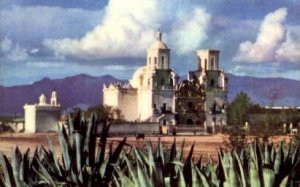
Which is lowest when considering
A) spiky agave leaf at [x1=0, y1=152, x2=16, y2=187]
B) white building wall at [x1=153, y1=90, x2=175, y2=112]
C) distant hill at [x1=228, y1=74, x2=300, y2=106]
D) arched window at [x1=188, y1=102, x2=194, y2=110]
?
spiky agave leaf at [x1=0, y1=152, x2=16, y2=187]

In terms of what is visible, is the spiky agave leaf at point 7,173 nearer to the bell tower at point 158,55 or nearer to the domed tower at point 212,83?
the bell tower at point 158,55

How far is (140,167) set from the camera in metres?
3.30

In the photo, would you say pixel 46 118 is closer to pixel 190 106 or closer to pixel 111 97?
pixel 111 97

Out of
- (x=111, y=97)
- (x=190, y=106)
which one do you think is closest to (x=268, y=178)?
(x=111, y=97)

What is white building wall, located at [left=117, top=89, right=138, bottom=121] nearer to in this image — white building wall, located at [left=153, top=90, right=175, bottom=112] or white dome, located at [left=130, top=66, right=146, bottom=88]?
white dome, located at [left=130, top=66, right=146, bottom=88]

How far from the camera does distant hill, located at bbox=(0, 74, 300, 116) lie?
11.9 m

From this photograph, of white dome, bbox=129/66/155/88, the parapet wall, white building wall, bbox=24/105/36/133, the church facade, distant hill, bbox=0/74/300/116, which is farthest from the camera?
white dome, bbox=129/66/155/88

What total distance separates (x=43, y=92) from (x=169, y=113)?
10458 mm

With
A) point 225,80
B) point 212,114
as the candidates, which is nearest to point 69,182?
point 225,80

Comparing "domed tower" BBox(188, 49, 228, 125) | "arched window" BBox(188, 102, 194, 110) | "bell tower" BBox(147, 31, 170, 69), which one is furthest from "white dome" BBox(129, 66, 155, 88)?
"arched window" BBox(188, 102, 194, 110)

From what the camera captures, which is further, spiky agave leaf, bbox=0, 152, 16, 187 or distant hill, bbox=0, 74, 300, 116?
distant hill, bbox=0, 74, 300, 116

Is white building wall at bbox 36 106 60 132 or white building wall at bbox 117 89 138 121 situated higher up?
white building wall at bbox 117 89 138 121

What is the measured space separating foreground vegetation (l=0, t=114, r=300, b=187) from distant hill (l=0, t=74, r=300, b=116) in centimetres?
680

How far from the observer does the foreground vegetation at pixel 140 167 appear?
3283 mm
